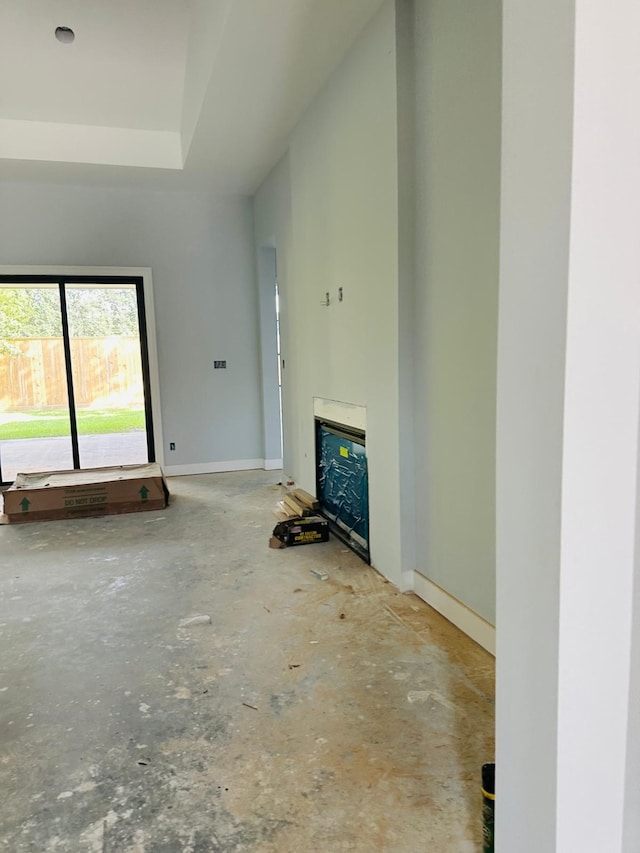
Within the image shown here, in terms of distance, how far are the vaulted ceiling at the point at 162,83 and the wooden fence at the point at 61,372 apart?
5.23 feet

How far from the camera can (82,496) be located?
4.71m

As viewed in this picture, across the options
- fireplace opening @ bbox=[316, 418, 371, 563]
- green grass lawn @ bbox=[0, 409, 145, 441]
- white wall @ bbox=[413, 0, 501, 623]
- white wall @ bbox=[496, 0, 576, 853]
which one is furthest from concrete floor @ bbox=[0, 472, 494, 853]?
green grass lawn @ bbox=[0, 409, 145, 441]

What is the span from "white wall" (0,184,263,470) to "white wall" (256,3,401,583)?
1826 mm

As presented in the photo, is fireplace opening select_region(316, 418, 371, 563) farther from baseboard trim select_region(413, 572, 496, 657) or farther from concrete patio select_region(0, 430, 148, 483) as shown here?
concrete patio select_region(0, 430, 148, 483)

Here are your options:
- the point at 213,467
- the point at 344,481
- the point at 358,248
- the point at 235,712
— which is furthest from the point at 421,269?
the point at 213,467

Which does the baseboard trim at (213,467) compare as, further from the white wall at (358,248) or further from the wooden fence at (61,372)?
the white wall at (358,248)

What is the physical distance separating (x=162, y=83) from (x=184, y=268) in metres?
1.98

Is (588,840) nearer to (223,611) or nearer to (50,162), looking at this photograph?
(223,611)

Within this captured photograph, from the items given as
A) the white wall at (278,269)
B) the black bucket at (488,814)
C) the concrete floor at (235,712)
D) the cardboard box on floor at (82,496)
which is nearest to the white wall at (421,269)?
the concrete floor at (235,712)

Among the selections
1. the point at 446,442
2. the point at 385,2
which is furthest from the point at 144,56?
the point at 446,442

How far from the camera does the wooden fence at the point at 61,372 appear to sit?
19.3 feet

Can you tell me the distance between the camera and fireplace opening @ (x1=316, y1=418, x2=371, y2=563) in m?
3.53

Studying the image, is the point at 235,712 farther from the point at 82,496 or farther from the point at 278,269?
the point at 278,269

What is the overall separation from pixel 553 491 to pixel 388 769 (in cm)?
124
